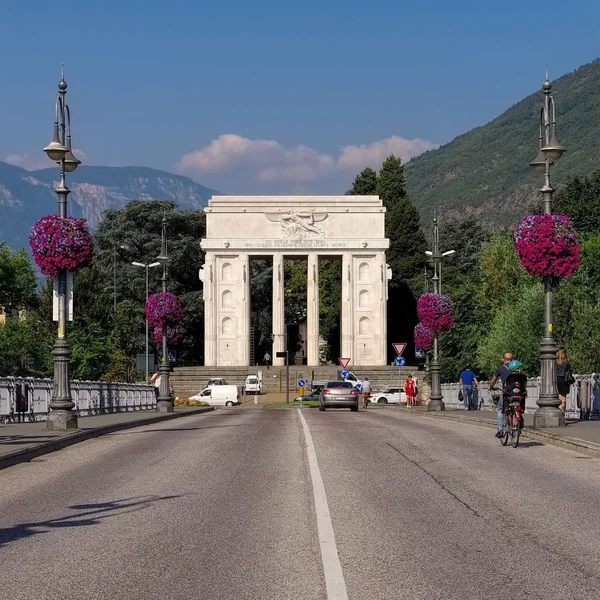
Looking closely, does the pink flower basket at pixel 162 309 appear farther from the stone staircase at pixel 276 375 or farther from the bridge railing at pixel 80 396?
the stone staircase at pixel 276 375

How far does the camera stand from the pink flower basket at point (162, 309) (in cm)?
5375

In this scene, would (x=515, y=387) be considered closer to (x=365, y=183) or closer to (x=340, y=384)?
(x=340, y=384)

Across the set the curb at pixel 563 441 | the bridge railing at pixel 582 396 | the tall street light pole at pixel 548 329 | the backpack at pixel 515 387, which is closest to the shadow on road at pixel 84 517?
the curb at pixel 563 441

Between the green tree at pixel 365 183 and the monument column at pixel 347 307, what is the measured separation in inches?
973

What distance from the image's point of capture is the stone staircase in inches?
4242

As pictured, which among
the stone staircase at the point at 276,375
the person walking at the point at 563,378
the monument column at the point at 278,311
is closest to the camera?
the person walking at the point at 563,378

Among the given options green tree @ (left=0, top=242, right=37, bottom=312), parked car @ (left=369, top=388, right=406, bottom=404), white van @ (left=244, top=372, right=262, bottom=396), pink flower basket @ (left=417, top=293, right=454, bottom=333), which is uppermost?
green tree @ (left=0, top=242, right=37, bottom=312)

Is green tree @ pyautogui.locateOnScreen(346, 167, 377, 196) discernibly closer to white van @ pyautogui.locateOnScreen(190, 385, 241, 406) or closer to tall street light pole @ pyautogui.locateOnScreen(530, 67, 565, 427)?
white van @ pyautogui.locateOnScreen(190, 385, 241, 406)

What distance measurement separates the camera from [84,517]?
513 inches

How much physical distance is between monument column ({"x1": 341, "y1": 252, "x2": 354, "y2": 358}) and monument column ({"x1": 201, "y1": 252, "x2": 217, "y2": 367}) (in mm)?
11874

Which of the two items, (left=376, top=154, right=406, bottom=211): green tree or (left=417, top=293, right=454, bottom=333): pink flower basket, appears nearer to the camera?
(left=417, top=293, right=454, bottom=333): pink flower basket

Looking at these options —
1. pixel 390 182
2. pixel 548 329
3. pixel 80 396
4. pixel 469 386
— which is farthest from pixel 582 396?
pixel 390 182

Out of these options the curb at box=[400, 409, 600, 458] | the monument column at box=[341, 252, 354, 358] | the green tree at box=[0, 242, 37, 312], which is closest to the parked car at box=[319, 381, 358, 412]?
the curb at box=[400, 409, 600, 458]

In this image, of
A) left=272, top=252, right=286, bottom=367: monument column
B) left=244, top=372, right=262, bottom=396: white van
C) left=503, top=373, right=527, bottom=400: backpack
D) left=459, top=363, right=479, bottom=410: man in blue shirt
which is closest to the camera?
left=503, top=373, right=527, bottom=400: backpack
